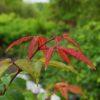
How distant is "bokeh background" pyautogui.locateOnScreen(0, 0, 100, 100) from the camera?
5.80m

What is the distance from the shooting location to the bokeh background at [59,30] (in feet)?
19.0

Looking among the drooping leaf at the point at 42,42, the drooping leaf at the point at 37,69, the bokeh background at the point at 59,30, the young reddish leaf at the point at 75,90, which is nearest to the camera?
the drooping leaf at the point at 37,69

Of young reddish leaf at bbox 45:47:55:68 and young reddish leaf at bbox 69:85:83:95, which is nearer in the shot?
young reddish leaf at bbox 45:47:55:68

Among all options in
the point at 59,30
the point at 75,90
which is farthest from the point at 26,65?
the point at 59,30

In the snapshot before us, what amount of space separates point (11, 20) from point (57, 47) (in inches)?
459

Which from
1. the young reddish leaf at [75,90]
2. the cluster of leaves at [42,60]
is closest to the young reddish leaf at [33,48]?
the cluster of leaves at [42,60]

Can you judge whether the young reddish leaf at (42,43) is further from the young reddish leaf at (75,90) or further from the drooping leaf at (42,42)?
the young reddish leaf at (75,90)

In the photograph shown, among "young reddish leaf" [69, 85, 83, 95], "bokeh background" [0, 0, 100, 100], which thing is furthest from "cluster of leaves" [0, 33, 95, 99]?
"young reddish leaf" [69, 85, 83, 95]

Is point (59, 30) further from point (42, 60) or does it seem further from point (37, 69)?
point (37, 69)

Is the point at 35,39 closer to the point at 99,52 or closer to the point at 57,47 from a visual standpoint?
the point at 57,47

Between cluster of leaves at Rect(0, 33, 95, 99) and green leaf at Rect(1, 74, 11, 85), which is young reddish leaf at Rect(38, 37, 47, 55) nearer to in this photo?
cluster of leaves at Rect(0, 33, 95, 99)

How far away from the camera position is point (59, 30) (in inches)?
468

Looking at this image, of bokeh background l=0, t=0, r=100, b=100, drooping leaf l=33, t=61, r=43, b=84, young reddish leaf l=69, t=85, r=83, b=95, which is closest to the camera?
drooping leaf l=33, t=61, r=43, b=84

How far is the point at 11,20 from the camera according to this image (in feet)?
44.4
